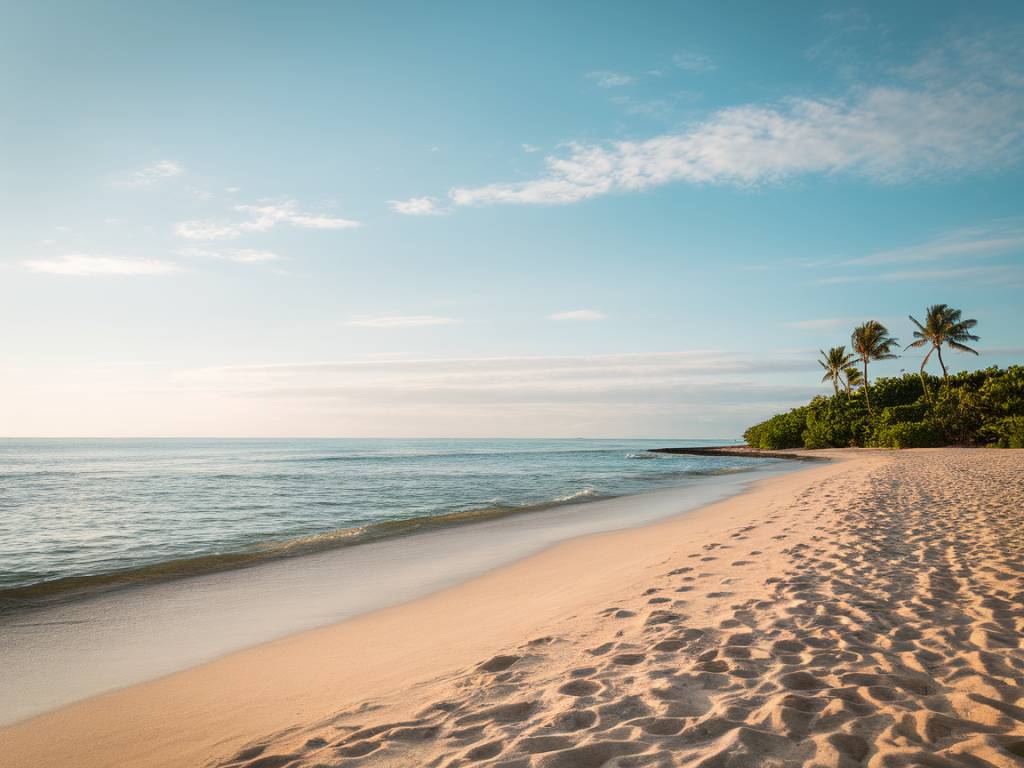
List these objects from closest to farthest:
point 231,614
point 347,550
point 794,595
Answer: point 794,595 < point 231,614 < point 347,550

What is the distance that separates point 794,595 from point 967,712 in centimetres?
254

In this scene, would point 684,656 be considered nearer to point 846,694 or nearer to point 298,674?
point 846,694

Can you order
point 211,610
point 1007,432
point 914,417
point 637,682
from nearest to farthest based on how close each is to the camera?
1. point 637,682
2. point 211,610
3. point 1007,432
4. point 914,417

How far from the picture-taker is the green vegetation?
43.1 meters

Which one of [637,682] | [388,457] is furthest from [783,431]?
[637,682]

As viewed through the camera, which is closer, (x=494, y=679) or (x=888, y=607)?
(x=494, y=679)

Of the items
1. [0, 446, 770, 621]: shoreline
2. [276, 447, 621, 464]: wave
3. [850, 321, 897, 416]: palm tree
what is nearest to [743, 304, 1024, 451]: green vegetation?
[850, 321, 897, 416]: palm tree

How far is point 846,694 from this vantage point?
3.59m

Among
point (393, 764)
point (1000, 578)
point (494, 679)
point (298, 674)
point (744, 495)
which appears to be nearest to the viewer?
point (393, 764)

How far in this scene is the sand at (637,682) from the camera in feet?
10.3

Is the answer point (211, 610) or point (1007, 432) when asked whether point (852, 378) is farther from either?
point (211, 610)

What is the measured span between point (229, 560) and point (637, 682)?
9073 millimetres

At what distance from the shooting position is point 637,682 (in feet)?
12.9

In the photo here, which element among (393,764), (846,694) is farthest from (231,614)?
(846,694)
